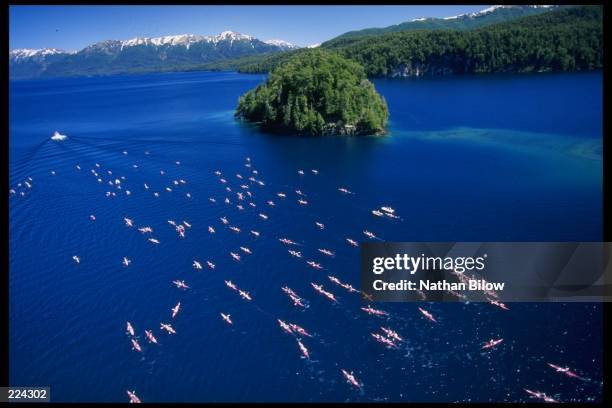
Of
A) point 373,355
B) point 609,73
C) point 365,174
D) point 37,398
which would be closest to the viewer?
point 37,398

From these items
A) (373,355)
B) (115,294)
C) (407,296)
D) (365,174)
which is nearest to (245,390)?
(373,355)

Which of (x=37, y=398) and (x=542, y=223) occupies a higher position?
(x=542, y=223)

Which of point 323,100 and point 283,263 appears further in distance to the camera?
point 323,100

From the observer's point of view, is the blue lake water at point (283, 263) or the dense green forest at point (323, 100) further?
the dense green forest at point (323, 100)

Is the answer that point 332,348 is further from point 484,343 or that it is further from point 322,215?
point 322,215

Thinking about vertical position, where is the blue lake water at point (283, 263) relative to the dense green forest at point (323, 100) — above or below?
below
